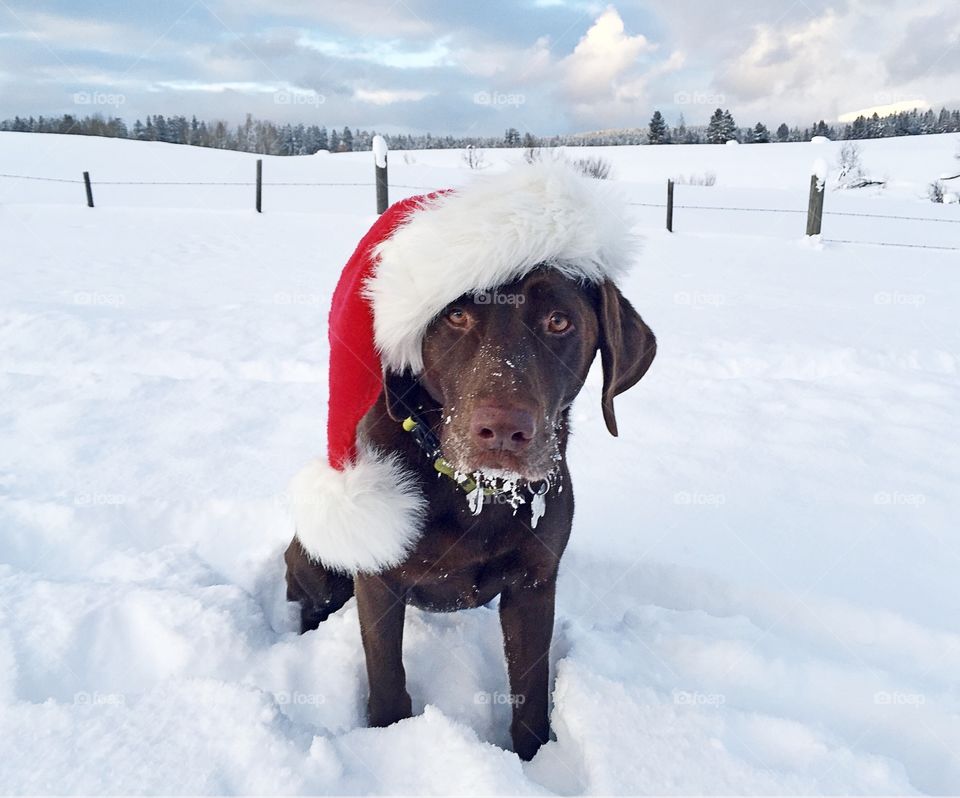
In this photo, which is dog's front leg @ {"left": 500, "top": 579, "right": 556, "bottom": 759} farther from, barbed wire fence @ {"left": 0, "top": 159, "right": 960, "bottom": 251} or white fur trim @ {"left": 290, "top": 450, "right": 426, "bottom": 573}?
barbed wire fence @ {"left": 0, "top": 159, "right": 960, "bottom": 251}

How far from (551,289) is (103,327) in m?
4.08

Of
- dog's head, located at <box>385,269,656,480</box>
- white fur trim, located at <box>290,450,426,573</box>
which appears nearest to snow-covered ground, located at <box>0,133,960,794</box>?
white fur trim, located at <box>290,450,426,573</box>

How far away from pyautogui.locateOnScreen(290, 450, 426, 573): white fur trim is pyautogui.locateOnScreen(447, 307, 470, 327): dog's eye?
39cm

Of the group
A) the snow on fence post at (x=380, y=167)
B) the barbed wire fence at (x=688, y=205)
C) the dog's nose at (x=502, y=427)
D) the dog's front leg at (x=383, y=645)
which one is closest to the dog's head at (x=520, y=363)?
the dog's nose at (x=502, y=427)

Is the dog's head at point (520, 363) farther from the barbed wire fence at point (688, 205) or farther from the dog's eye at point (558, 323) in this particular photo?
the barbed wire fence at point (688, 205)

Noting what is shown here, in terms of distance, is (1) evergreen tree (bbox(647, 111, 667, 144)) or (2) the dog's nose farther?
(1) evergreen tree (bbox(647, 111, 667, 144))

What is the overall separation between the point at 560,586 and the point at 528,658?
680 mm

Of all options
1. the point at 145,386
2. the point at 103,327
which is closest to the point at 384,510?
the point at 145,386

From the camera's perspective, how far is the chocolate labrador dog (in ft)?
4.63

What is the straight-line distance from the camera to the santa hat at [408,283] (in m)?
1.51

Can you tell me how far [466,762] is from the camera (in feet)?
4.89

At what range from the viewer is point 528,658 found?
1.78 m

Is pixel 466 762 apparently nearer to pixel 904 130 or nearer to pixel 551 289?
pixel 551 289

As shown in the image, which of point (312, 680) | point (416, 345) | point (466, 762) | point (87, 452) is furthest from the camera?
point (87, 452)
